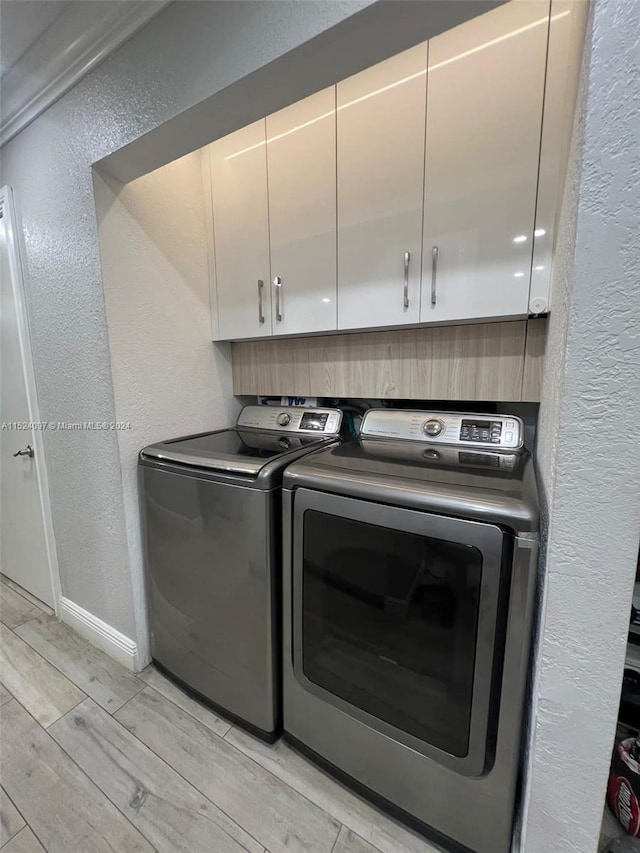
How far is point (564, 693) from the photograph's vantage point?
2.26 feet

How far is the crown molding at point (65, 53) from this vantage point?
100 centimetres

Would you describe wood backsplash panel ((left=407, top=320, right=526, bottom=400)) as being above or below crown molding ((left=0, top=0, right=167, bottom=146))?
below

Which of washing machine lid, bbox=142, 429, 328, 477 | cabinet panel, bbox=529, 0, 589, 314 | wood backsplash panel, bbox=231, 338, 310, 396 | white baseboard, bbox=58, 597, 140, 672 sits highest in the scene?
cabinet panel, bbox=529, 0, 589, 314

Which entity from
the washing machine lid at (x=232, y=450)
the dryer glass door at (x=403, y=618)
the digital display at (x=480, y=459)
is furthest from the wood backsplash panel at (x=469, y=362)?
the dryer glass door at (x=403, y=618)

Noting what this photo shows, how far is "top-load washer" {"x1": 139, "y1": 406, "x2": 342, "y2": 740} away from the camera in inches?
44.7

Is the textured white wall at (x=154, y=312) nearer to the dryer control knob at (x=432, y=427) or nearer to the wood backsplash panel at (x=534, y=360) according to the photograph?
the dryer control knob at (x=432, y=427)

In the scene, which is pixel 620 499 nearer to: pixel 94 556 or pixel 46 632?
pixel 94 556

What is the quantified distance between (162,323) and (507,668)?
1.68 m

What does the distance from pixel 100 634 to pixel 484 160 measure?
2491 millimetres

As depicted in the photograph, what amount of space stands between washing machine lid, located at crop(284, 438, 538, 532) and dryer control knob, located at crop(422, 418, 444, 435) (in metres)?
0.11

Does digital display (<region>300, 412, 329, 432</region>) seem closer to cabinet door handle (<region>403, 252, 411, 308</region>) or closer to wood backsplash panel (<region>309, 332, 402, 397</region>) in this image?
wood backsplash panel (<region>309, 332, 402, 397</region>)

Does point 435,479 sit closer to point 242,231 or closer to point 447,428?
point 447,428

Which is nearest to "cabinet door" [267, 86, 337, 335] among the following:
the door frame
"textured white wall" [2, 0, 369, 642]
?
"textured white wall" [2, 0, 369, 642]

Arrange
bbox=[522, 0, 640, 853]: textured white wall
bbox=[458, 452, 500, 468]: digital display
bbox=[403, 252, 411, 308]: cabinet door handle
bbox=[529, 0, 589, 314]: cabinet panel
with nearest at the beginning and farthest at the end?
bbox=[522, 0, 640, 853]: textured white wall, bbox=[529, 0, 589, 314]: cabinet panel, bbox=[458, 452, 500, 468]: digital display, bbox=[403, 252, 411, 308]: cabinet door handle
